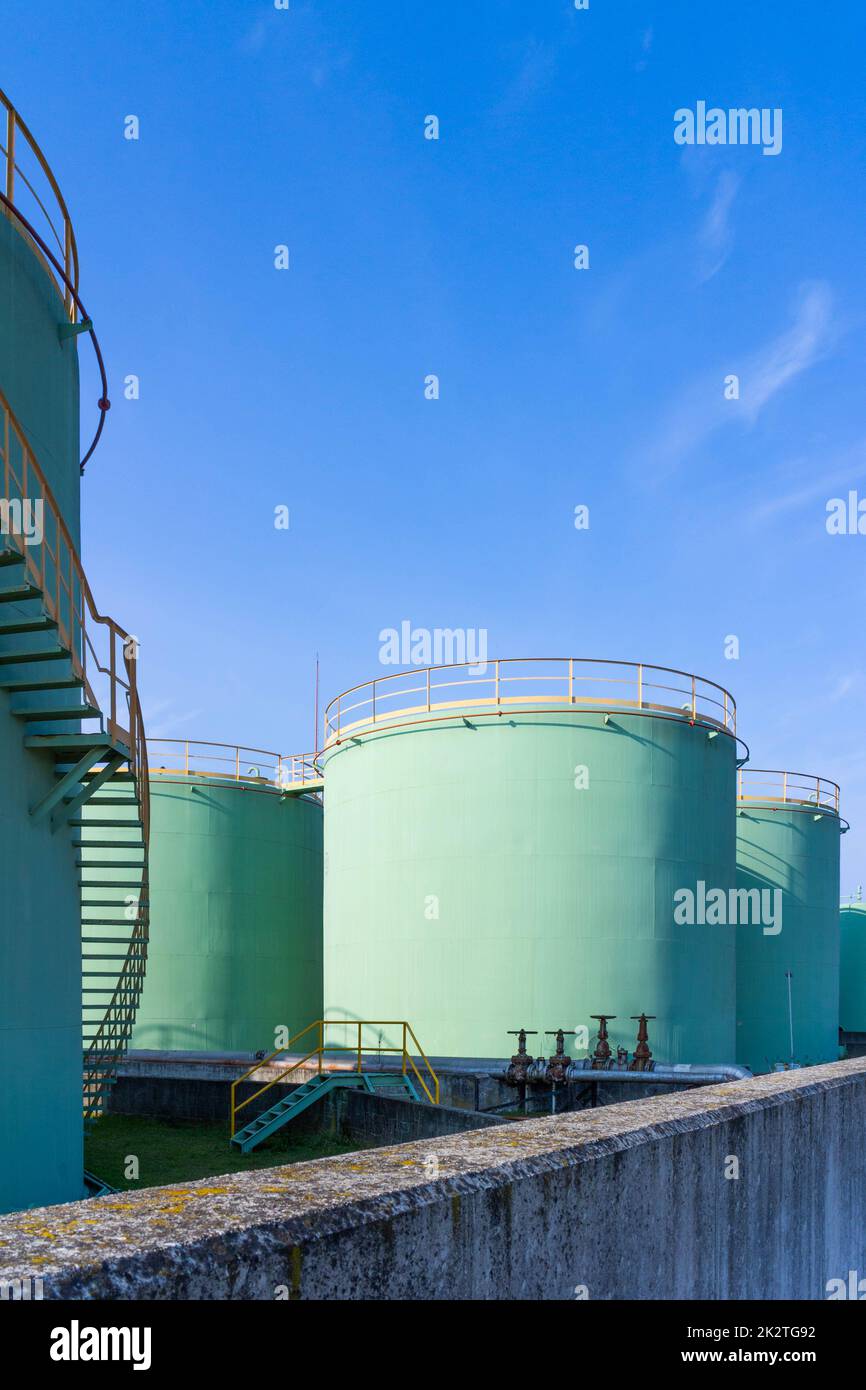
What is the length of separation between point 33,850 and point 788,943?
23866 mm

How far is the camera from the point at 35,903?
1097 centimetres

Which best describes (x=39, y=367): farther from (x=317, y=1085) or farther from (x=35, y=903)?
(x=317, y=1085)

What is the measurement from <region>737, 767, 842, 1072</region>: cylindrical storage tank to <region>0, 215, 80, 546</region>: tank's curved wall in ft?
71.9

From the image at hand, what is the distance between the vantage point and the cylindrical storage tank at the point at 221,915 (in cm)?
2738

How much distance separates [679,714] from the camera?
868 inches

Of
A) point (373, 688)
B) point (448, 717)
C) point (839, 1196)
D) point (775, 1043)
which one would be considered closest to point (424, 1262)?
point (839, 1196)

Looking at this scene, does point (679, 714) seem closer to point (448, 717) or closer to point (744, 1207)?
→ point (448, 717)

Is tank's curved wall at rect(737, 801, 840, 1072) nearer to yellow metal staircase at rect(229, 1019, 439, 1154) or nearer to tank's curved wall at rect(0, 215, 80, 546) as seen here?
yellow metal staircase at rect(229, 1019, 439, 1154)

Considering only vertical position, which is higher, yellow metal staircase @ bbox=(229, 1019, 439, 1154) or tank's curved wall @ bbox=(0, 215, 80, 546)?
tank's curved wall @ bbox=(0, 215, 80, 546)

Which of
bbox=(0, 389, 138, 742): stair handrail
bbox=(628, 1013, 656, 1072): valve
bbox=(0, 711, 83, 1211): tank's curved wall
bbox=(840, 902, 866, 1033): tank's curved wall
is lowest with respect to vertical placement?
bbox=(840, 902, 866, 1033): tank's curved wall

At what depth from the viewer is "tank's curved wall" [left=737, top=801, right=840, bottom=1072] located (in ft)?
99.1

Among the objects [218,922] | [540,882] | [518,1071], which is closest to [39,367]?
[518,1071]

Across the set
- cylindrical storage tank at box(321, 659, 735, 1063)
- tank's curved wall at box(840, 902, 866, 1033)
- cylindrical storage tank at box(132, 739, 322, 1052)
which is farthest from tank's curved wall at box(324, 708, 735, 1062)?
tank's curved wall at box(840, 902, 866, 1033)

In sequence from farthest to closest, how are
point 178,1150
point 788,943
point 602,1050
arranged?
point 788,943
point 602,1050
point 178,1150
